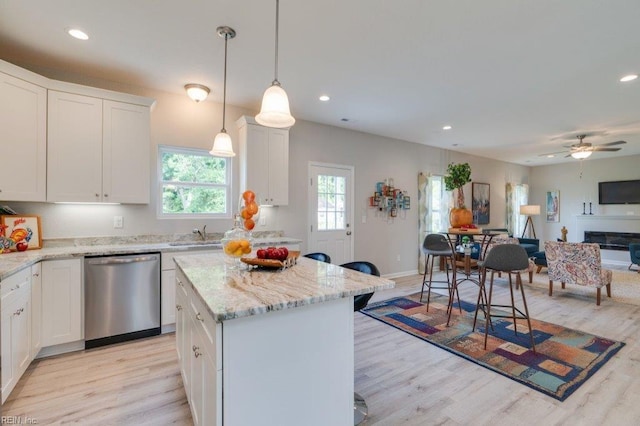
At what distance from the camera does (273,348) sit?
129cm

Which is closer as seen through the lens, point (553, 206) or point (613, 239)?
point (613, 239)

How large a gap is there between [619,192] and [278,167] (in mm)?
8727

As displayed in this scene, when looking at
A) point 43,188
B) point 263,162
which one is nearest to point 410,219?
point 263,162

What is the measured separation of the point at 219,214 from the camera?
4.00m

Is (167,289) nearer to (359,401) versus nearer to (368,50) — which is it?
(359,401)

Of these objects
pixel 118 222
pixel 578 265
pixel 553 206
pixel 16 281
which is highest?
pixel 553 206

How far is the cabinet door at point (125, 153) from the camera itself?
10.1ft

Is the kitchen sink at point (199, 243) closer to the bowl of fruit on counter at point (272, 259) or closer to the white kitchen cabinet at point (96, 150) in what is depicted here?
the white kitchen cabinet at point (96, 150)

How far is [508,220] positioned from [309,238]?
6.41m

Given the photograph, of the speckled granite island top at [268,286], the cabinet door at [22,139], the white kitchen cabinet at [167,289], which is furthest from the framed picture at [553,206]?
the cabinet door at [22,139]

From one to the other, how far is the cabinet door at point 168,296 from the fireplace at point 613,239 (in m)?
9.86

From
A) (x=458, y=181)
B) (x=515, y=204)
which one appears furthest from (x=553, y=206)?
(x=458, y=181)

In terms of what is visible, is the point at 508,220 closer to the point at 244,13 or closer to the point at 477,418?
the point at 477,418

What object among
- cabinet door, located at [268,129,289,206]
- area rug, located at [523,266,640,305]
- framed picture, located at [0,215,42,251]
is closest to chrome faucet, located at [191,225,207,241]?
cabinet door, located at [268,129,289,206]
